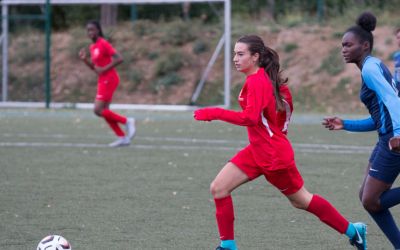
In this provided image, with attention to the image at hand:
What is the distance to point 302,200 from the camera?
22.6 ft

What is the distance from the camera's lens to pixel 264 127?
6.73 metres

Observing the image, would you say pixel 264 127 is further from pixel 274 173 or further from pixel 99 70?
pixel 99 70

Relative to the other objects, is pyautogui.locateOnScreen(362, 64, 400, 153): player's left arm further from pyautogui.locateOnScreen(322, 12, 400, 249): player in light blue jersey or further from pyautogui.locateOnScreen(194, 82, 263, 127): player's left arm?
pyautogui.locateOnScreen(194, 82, 263, 127): player's left arm

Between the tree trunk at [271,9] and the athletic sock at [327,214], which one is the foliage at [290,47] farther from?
the athletic sock at [327,214]

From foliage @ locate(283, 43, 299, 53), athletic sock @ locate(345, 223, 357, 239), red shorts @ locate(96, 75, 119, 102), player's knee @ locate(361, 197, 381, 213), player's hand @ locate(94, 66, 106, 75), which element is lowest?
foliage @ locate(283, 43, 299, 53)

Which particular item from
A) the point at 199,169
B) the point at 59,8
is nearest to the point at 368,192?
the point at 199,169

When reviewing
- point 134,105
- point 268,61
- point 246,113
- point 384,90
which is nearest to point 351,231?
point 384,90

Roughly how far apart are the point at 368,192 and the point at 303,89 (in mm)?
17801

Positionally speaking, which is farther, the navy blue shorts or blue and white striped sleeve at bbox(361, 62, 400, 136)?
the navy blue shorts

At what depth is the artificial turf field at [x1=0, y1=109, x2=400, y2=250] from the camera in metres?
7.68

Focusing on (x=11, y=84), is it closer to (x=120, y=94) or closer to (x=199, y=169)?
(x=120, y=94)

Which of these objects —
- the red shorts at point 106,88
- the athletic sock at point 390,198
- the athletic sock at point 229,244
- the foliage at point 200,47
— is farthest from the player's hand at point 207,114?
the foliage at point 200,47

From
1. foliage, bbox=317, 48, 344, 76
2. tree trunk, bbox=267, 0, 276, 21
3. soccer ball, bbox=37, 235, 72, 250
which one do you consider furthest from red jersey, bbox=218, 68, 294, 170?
tree trunk, bbox=267, 0, 276, 21

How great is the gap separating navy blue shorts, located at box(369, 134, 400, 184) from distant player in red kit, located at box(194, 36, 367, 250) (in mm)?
440
